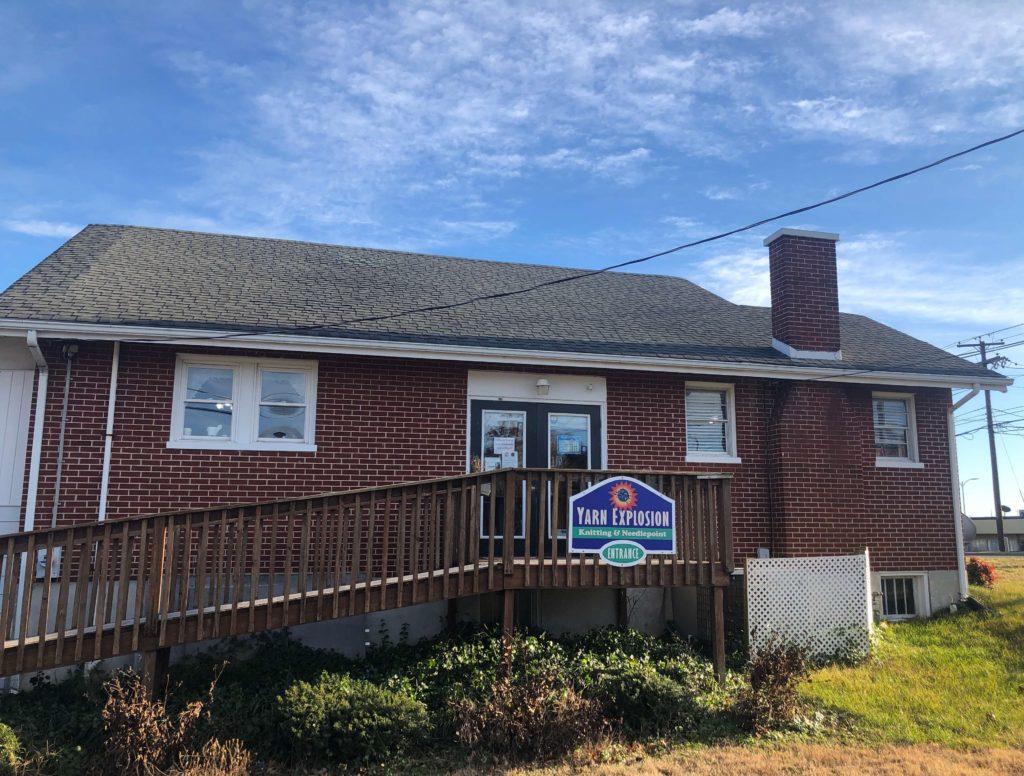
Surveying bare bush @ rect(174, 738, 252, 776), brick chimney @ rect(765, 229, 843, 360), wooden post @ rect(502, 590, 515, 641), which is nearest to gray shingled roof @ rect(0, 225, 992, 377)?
brick chimney @ rect(765, 229, 843, 360)

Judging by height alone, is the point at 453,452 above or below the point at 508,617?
above

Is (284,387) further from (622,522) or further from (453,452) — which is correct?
(622,522)

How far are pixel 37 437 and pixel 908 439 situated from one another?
1186cm

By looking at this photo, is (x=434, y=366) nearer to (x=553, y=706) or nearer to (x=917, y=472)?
(x=553, y=706)

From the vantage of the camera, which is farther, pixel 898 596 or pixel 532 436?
pixel 898 596

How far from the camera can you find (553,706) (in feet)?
22.1

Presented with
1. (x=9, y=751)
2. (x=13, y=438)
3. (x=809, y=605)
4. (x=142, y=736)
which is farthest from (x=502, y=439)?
(x=9, y=751)

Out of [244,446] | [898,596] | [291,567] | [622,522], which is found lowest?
[898,596]

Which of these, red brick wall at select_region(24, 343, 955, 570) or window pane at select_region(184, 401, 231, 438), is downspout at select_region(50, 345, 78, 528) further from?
window pane at select_region(184, 401, 231, 438)

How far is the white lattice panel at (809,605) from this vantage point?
9.36 meters

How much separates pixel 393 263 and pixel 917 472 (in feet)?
29.2

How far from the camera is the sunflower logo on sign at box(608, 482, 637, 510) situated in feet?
27.5

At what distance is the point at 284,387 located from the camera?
32.6ft

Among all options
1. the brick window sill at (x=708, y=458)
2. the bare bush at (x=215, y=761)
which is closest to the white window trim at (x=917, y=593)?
the brick window sill at (x=708, y=458)
